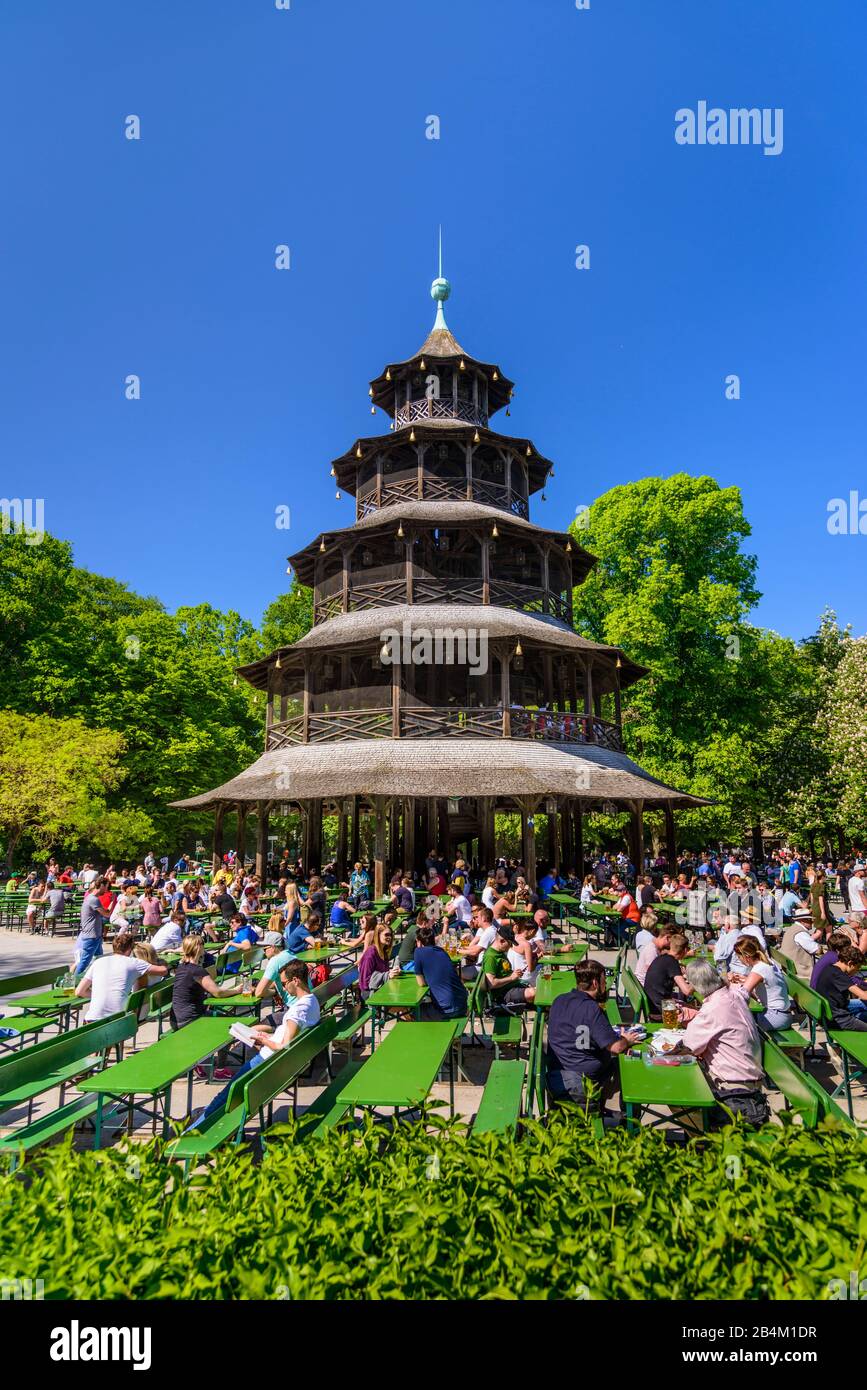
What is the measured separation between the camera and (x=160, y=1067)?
6.52 meters

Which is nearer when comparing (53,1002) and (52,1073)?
(52,1073)

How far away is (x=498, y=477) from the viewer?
108 feet

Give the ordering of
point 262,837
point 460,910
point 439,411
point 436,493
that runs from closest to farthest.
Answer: point 460,910, point 262,837, point 436,493, point 439,411

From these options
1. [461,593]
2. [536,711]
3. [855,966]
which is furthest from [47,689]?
[855,966]

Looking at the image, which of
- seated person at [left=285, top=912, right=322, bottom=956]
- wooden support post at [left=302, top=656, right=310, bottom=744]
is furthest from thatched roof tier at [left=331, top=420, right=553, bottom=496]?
seated person at [left=285, top=912, right=322, bottom=956]

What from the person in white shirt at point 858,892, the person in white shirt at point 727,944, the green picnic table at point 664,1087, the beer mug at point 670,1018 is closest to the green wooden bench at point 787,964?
the person in white shirt at point 727,944

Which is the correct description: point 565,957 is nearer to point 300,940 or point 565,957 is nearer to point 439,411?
point 300,940

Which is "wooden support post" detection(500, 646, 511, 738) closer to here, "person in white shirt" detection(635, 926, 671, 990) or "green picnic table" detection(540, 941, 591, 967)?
"green picnic table" detection(540, 941, 591, 967)

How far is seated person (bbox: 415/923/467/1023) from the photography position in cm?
955

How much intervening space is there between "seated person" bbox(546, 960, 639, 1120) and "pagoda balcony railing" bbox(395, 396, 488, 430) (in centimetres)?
3057

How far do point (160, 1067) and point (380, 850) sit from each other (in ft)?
54.0

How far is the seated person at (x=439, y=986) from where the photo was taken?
376 inches

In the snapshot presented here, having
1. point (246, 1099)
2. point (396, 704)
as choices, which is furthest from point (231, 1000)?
point (396, 704)

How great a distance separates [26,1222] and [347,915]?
1484cm
